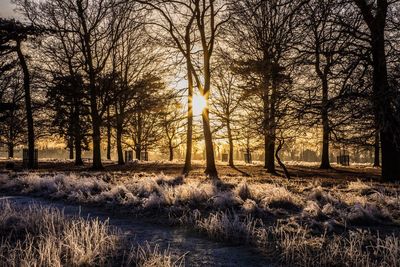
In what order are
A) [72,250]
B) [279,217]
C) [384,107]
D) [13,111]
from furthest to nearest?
1. [13,111]
2. [384,107]
3. [279,217]
4. [72,250]

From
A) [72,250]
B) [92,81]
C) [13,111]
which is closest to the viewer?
[72,250]

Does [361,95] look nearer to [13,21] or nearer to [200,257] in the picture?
[200,257]

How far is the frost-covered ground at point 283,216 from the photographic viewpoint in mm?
4590

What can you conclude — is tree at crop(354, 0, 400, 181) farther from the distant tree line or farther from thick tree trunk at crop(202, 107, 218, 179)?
thick tree trunk at crop(202, 107, 218, 179)

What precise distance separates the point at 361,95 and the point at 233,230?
250 inches

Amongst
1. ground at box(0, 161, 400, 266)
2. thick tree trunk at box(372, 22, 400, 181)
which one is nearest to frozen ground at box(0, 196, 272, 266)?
ground at box(0, 161, 400, 266)

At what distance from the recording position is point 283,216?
728cm

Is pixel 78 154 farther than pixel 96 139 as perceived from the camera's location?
Yes

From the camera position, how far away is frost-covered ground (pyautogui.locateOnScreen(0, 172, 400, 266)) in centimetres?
459

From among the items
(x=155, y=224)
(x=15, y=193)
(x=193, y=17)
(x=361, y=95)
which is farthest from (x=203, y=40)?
(x=155, y=224)

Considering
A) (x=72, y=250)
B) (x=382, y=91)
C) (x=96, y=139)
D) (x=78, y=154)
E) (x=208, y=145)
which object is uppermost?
(x=382, y=91)

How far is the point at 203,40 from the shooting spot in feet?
60.7

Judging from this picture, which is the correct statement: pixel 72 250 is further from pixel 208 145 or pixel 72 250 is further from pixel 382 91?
pixel 208 145

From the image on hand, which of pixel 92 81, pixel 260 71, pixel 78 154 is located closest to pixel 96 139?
pixel 92 81
